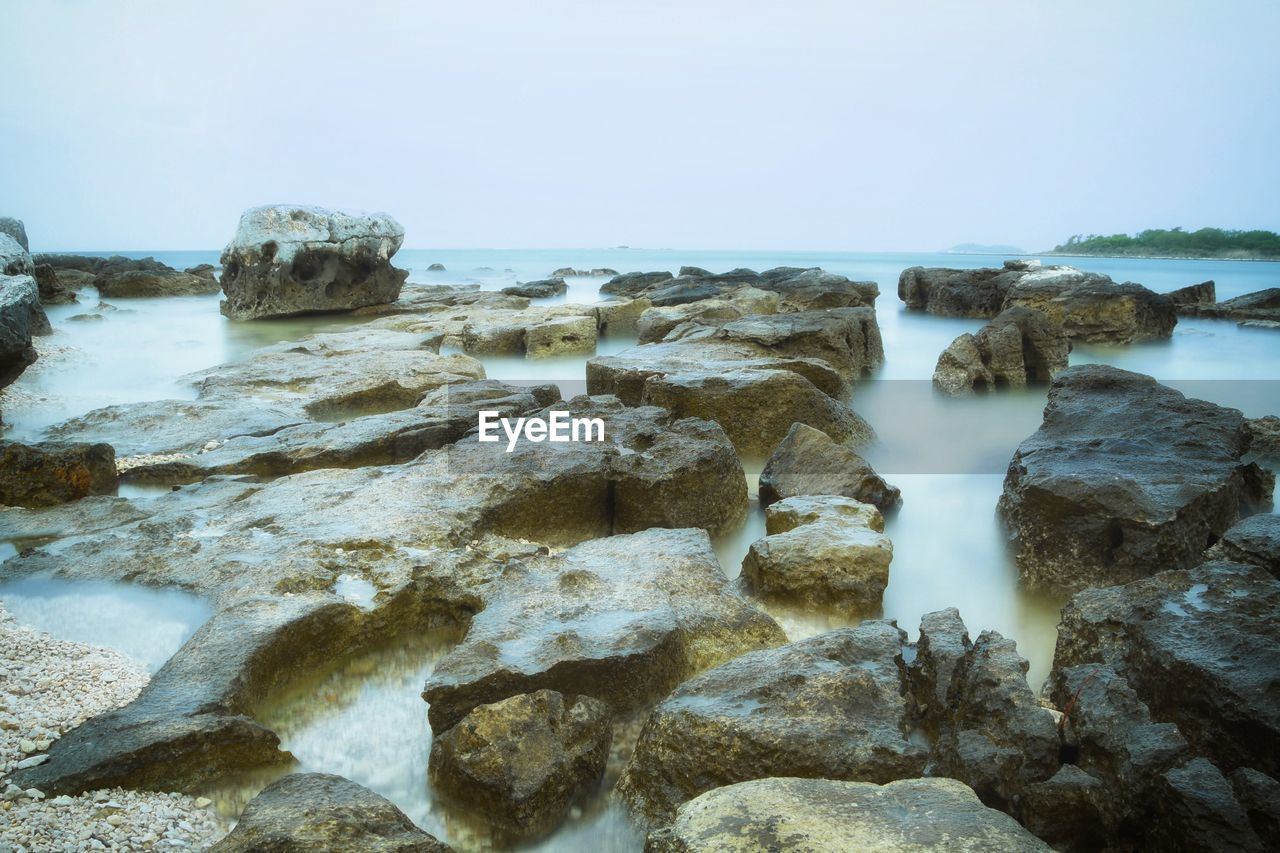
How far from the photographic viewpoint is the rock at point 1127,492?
3424 mm

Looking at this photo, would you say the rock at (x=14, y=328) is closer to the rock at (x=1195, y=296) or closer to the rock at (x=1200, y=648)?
the rock at (x=1200, y=648)

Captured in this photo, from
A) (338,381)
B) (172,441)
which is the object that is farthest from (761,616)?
(338,381)

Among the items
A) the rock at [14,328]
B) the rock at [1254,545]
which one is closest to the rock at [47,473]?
the rock at [14,328]

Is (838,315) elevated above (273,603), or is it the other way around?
(838,315)

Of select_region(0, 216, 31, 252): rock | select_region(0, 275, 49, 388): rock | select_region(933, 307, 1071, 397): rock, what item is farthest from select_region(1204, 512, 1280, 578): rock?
select_region(0, 216, 31, 252): rock

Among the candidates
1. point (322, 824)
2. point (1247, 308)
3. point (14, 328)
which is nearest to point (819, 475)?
point (322, 824)

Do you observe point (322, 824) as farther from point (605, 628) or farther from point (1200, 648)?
point (1200, 648)

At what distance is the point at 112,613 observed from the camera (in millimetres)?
3299

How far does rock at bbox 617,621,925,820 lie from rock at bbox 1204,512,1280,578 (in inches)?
48.9

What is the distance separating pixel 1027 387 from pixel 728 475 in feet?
16.5

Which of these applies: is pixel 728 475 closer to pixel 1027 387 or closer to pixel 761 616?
pixel 761 616

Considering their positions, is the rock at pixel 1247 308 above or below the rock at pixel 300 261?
below

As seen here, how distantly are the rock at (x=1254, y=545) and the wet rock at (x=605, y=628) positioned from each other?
1.48 m

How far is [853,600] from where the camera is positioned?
3.41m
